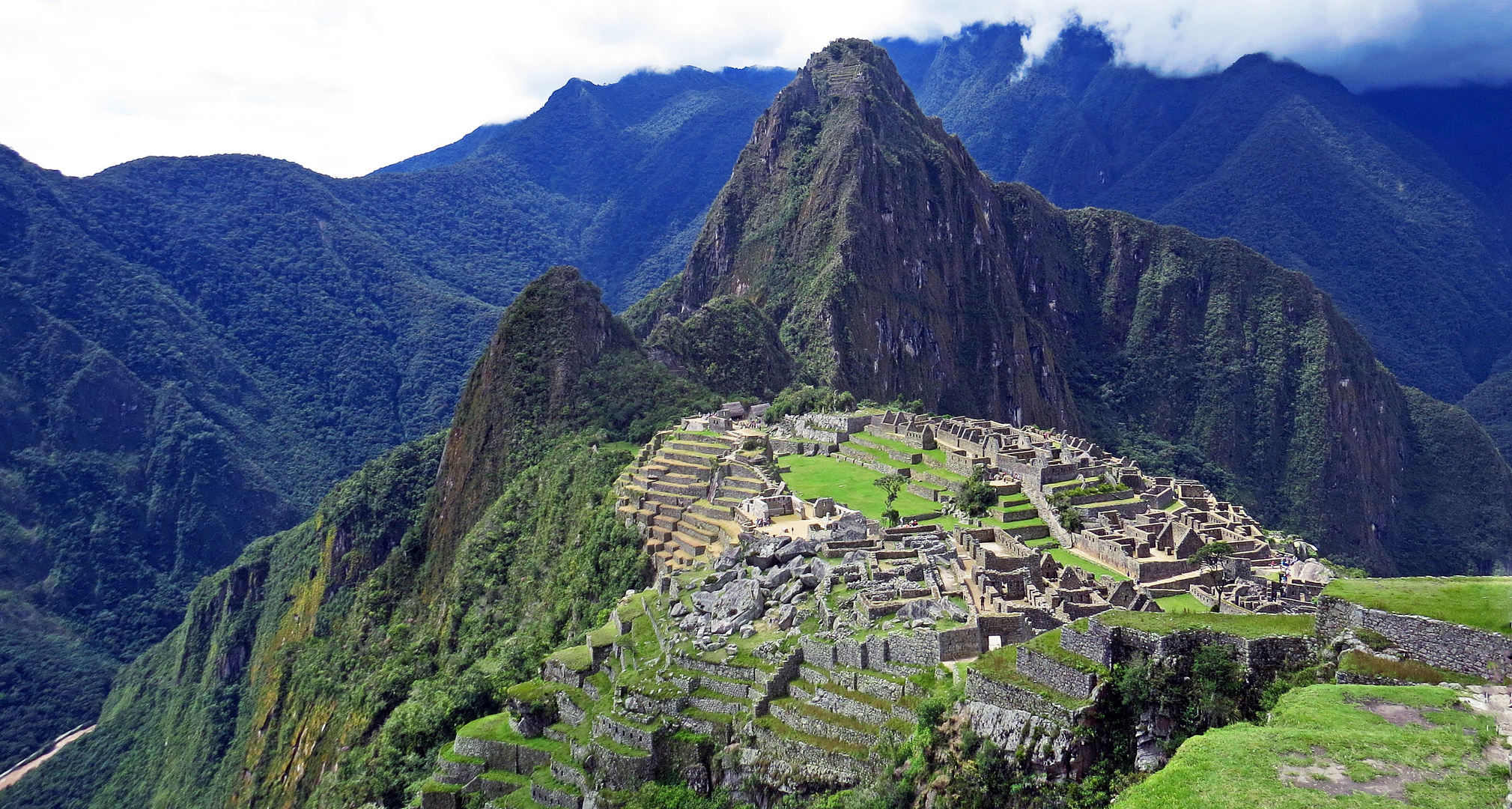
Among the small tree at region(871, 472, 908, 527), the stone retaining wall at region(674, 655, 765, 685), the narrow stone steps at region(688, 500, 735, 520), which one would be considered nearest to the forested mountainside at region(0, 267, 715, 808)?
the narrow stone steps at region(688, 500, 735, 520)

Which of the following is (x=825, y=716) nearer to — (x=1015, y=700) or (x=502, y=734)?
(x=1015, y=700)

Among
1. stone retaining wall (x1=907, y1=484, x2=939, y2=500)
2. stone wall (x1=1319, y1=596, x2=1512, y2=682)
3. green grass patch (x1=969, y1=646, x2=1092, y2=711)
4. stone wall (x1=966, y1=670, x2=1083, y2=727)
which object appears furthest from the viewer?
stone retaining wall (x1=907, y1=484, x2=939, y2=500)

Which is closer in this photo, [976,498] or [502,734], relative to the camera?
[502,734]

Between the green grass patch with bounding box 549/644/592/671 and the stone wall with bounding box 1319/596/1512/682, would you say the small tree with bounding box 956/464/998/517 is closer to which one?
the green grass patch with bounding box 549/644/592/671

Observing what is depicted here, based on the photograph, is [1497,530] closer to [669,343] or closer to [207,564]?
[669,343]

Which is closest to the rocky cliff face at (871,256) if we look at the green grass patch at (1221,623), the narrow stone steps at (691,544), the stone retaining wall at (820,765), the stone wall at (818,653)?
the narrow stone steps at (691,544)

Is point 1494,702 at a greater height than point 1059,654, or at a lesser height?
greater

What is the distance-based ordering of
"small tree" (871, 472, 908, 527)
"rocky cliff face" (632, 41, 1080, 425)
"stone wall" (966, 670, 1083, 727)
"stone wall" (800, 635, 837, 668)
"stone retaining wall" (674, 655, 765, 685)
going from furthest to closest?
"rocky cliff face" (632, 41, 1080, 425), "small tree" (871, 472, 908, 527), "stone retaining wall" (674, 655, 765, 685), "stone wall" (800, 635, 837, 668), "stone wall" (966, 670, 1083, 727)

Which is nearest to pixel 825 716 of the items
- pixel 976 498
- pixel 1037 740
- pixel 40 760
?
pixel 1037 740
